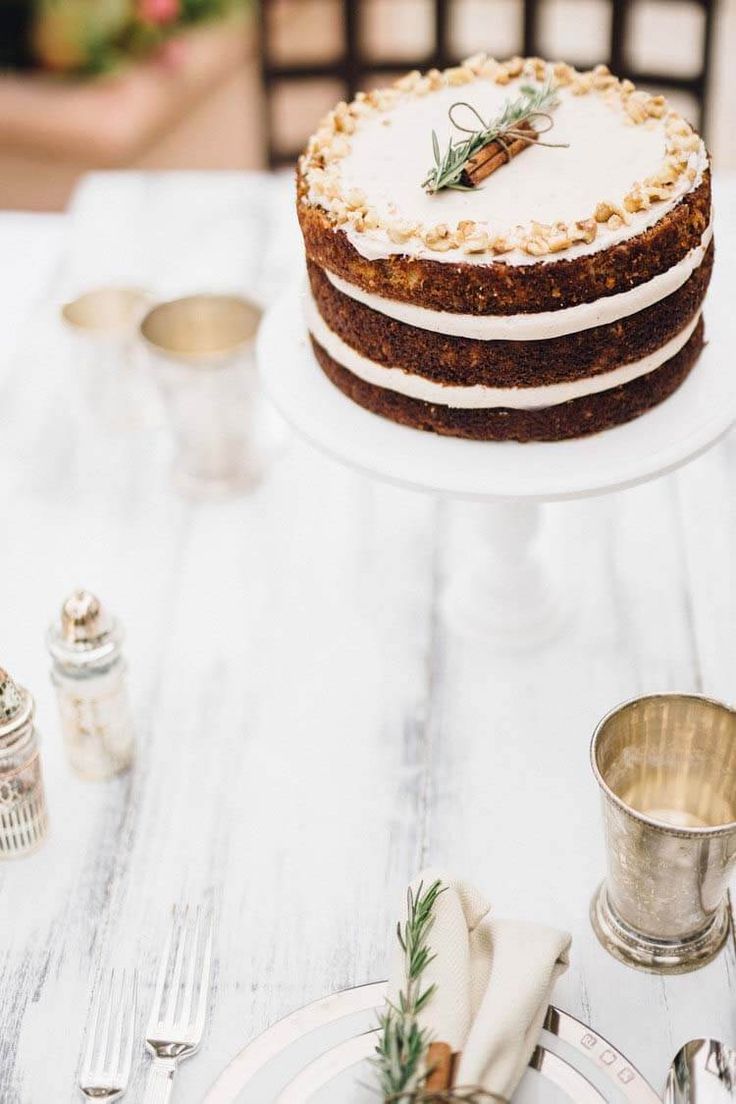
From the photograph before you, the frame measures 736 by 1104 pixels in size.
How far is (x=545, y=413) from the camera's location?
114 cm

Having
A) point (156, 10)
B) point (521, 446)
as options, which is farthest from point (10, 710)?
point (156, 10)

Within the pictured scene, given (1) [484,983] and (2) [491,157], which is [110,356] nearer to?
(2) [491,157]

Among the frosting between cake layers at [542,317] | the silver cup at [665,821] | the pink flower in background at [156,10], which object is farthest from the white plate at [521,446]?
the pink flower in background at [156,10]

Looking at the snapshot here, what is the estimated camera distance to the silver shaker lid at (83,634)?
43.9 inches

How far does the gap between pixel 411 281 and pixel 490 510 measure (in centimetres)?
Result: 31

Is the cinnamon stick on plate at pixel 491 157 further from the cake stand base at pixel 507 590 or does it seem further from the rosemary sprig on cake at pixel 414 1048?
the rosemary sprig on cake at pixel 414 1048

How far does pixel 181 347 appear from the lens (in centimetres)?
156

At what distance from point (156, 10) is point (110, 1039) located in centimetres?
363

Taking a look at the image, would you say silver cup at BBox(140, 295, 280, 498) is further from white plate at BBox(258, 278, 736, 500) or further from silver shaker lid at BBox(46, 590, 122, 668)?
silver shaker lid at BBox(46, 590, 122, 668)

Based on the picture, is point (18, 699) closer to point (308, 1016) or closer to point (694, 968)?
point (308, 1016)

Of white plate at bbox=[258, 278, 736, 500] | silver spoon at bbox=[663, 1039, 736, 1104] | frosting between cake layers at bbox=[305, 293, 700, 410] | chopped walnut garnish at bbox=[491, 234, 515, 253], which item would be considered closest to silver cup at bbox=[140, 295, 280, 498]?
white plate at bbox=[258, 278, 736, 500]

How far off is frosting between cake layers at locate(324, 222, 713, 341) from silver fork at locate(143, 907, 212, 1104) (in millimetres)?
547

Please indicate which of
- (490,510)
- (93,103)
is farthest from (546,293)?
(93,103)

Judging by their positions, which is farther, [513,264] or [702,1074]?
[513,264]
